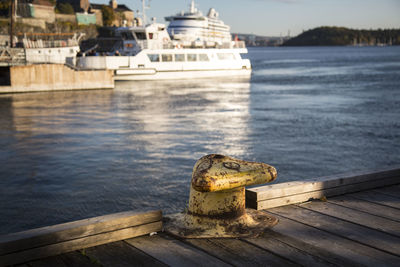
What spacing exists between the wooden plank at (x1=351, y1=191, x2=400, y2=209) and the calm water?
12.1ft

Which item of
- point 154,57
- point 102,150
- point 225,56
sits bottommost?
point 102,150

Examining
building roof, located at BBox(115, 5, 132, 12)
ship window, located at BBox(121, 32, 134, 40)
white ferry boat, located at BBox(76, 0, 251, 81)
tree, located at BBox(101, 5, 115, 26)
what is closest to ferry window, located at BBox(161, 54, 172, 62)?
white ferry boat, located at BBox(76, 0, 251, 81)

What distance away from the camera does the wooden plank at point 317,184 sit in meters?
3.99

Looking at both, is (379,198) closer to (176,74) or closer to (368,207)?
(368,207)

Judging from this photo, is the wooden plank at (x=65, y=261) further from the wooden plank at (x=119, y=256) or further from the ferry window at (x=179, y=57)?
the ferry window at (x=179, y=57)

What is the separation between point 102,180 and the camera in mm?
9211

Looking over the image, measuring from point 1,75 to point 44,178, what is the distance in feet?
75.5

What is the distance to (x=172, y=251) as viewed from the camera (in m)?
3.11

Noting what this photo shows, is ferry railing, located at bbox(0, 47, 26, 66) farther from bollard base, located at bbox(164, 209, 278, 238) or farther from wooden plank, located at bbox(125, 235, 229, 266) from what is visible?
wooden plank, located at bbox(125, 235, 229, 266)

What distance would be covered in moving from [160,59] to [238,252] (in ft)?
120

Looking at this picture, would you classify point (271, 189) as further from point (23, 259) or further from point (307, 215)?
point (23, 259)

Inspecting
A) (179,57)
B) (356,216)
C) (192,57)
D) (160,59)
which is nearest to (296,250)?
(356,216)

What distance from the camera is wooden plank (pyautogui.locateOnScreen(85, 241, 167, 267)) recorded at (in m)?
2.92

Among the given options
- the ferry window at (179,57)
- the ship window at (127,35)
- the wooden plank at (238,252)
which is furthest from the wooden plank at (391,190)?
the ship window at (127,35)
